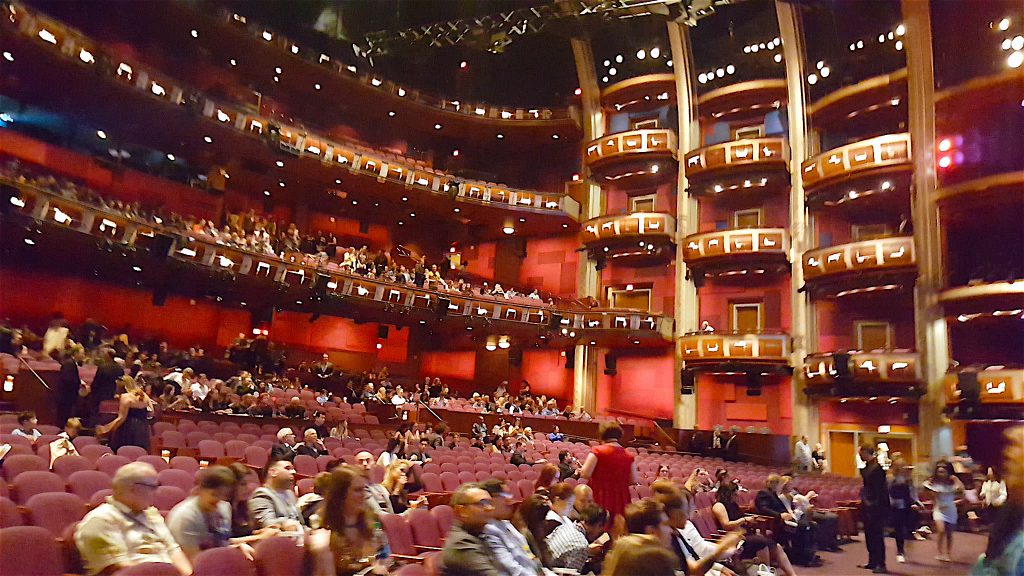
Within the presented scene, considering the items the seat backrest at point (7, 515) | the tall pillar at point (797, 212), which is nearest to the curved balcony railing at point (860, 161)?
the tall pillar at point (797, 212)

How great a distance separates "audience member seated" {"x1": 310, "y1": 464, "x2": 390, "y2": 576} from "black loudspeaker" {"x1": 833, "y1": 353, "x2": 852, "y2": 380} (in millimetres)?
13612

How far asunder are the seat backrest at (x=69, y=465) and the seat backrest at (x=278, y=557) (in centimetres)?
253

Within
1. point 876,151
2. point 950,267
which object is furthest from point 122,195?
point 950,267

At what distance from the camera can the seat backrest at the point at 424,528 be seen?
14.9 ft

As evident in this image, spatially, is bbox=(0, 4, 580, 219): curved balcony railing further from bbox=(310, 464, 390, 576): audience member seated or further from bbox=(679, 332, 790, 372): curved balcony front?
bbox=(310, 464, 390, 576): audience member seated

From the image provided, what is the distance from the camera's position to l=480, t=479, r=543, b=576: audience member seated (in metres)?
3.09

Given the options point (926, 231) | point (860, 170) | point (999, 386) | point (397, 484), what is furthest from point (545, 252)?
point (397, 484)

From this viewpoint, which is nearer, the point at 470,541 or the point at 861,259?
the point at 470,541

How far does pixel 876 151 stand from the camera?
586 inches

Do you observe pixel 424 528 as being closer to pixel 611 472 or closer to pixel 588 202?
pixel 611 472

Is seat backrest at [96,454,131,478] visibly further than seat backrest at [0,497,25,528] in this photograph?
Yes

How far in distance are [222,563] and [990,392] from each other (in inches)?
532

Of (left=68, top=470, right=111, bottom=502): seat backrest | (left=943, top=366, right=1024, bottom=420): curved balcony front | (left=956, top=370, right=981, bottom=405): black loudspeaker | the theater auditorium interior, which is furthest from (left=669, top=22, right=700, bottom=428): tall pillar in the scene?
(left=68, top=470, right=111, bottom=502): seat backrest

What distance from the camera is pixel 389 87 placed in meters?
20.0
